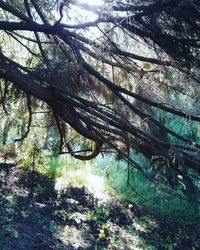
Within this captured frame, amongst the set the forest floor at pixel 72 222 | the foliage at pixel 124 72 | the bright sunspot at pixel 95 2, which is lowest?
the forest floor at pixel 72 222

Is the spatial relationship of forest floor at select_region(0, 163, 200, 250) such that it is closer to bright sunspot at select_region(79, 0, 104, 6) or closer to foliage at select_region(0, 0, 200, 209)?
foliage at select_region(0, 0, 200, 209)

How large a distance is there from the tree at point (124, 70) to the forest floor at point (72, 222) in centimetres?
126

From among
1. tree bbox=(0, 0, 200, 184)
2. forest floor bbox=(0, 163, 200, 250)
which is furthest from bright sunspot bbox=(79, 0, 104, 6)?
forest floor bbox=(0, 163, 200, 250)

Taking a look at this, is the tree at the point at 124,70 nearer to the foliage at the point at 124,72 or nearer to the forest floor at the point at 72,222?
the foliage at the point at 124,72

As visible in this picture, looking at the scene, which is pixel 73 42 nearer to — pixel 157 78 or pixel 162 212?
pixel 157 78

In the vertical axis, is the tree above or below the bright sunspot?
below

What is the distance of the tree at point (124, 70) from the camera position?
2.43 m

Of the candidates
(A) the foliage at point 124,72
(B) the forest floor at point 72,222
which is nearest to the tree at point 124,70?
(A) the foliage at point 124,72

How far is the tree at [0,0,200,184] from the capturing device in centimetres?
243

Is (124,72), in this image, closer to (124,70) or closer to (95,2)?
(124,70)

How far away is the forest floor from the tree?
49.7 inches

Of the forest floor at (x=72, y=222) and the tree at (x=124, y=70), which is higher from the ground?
the tree at (x=124, y=70)

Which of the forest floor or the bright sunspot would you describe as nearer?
the bright sunspot

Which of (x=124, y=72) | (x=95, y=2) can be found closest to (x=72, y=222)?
(x=124, y=72)
